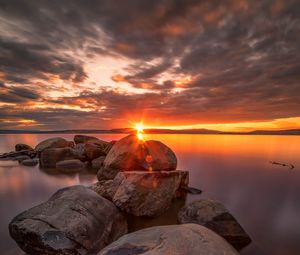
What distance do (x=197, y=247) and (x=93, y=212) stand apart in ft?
10.4

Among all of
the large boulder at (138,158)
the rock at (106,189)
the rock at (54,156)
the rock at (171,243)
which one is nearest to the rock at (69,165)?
the rock at (54,156)

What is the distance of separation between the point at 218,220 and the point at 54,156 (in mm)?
16732

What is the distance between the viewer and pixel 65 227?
170 inches

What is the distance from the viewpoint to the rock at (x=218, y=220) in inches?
221

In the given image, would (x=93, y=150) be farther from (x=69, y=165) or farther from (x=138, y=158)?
(x=138, y=158)

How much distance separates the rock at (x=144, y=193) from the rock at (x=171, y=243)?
3.28 meters

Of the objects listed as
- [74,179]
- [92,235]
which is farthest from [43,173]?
[92,235]

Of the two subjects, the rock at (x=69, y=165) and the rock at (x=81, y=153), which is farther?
the rock at (x=81, y=153)

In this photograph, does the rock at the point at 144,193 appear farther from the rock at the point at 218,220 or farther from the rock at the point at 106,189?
the rock at the point at 218,220

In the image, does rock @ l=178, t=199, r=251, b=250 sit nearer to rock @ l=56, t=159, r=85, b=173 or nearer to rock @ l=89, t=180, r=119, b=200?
rock @ l=89, t=180, r=119, b=200

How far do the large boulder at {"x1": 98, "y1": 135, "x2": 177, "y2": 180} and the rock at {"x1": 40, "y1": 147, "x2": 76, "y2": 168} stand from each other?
357 inches

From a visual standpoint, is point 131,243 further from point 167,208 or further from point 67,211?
point 167,208

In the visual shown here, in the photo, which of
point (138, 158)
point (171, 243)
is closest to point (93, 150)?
point (138, 158)

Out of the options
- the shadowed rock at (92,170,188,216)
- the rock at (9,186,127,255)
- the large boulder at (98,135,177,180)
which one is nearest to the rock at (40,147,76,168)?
the large boulder at (98,135,177,180)
